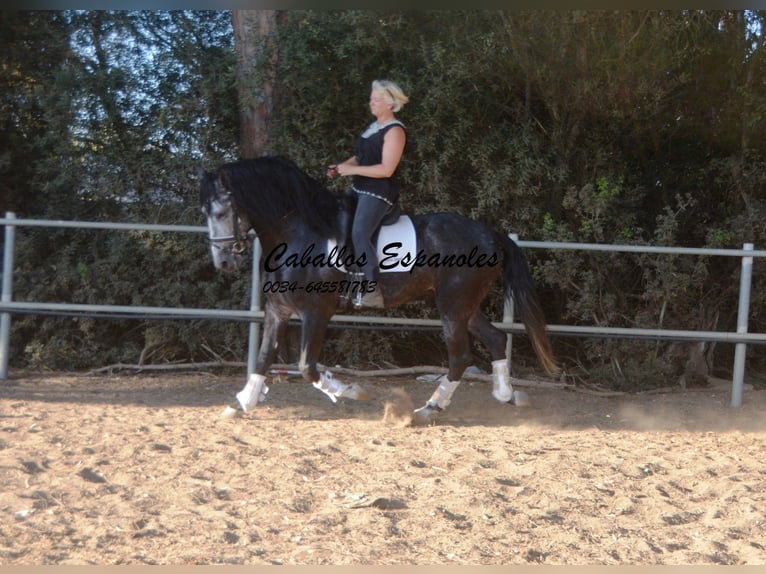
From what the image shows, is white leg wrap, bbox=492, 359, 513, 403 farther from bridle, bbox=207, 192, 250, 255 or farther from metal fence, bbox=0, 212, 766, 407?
bridle, bbox=207, 192, 250, 255

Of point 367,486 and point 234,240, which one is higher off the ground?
point 234,240

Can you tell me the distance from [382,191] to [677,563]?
9.89ft

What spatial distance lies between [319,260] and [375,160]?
0.80m

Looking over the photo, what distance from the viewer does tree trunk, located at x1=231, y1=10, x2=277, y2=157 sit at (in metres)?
6.91

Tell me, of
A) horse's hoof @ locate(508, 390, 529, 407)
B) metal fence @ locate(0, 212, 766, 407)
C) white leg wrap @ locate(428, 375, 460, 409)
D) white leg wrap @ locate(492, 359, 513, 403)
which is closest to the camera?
white leg wrap @ locate(428, 375, 460, 409)

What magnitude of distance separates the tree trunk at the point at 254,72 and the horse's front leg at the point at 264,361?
248 cm

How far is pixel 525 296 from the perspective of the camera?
5438 mm

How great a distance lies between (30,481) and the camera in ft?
11.3

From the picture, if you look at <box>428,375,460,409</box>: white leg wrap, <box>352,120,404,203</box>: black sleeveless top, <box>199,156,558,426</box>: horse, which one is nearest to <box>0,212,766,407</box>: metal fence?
<box>199,156,558,426</box>: horse

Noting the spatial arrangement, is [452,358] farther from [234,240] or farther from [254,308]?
[254,308]

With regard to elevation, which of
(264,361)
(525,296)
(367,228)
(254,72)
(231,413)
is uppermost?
(254,72)

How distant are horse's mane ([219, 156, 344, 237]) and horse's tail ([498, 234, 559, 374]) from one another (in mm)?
1362

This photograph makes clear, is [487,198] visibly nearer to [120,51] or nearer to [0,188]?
[120,51]

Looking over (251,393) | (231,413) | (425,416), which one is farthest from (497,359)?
(231,413)
